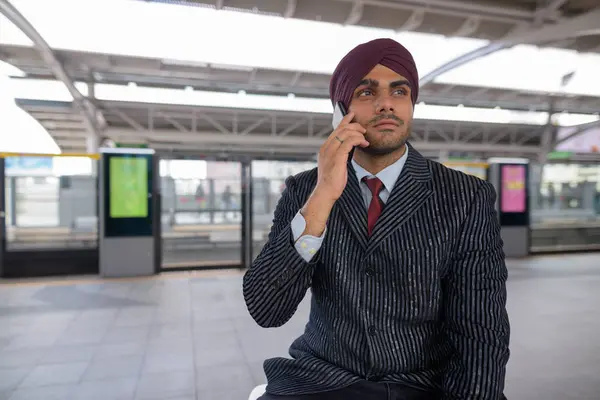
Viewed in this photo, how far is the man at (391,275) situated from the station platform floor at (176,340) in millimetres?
1996

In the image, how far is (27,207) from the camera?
6.79 metres

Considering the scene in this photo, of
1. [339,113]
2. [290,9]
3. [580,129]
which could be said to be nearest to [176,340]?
[339,113]

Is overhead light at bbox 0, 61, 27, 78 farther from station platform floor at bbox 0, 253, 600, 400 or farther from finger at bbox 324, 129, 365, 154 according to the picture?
finger at bbox 324, 129, 365, 154

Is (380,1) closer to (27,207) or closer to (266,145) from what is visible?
(27,207)

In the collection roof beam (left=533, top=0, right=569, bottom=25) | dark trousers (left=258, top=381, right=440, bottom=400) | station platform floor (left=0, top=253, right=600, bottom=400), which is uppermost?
roof beam (left=533, top=0, right=569, bottom=25)

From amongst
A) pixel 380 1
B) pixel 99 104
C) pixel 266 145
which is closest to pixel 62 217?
pixel 99 104

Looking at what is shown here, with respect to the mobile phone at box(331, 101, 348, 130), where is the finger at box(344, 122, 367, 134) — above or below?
below

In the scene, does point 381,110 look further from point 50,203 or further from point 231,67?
point 231,67

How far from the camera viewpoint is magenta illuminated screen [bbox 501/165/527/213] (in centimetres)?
882

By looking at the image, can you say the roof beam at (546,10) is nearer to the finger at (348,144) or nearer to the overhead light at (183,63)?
the overhead light at (183,63)

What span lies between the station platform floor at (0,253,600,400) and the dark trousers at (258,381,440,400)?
6.34ft

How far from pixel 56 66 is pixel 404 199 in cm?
962

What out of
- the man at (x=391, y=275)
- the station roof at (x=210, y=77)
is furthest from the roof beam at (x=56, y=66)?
the man at (x=391, y=275)

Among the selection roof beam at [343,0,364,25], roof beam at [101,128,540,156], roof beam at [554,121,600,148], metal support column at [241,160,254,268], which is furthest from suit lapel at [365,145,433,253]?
roof beam at [554,121,600,148]
